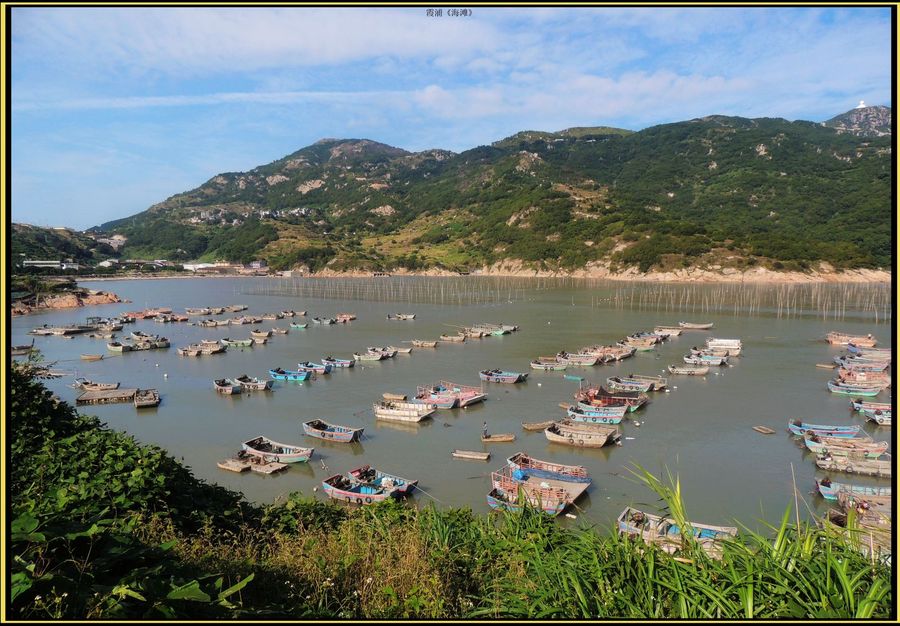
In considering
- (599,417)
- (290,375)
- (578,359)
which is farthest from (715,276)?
(290,375)

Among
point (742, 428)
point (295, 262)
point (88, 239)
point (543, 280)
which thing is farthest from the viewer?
point (88, 239)

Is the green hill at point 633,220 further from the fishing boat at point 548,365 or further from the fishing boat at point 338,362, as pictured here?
the fishing boat at point 338,362

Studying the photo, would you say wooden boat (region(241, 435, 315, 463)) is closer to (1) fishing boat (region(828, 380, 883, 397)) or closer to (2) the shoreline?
(1) fishing boat (region(828, 380, 883, 397))

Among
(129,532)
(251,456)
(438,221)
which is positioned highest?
(438,221)

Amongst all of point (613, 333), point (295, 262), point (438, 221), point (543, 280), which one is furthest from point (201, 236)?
point (613, 333)

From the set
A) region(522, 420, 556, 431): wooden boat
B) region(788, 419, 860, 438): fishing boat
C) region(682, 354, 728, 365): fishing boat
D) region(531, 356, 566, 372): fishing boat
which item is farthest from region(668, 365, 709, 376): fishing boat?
region(522, 420, 556, 431): wooden boat

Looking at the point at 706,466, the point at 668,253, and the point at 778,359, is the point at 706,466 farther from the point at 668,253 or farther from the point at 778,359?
the point at 668,253

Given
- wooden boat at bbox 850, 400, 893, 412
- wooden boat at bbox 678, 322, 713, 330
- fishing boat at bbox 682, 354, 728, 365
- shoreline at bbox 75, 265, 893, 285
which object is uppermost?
shoreline at bbox 75, 265, 893, 285
